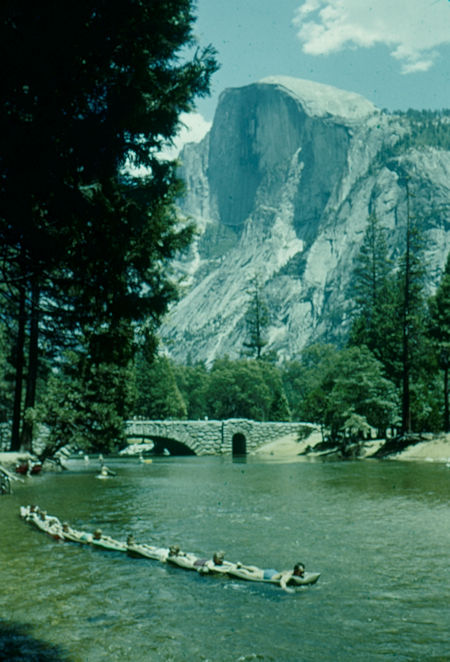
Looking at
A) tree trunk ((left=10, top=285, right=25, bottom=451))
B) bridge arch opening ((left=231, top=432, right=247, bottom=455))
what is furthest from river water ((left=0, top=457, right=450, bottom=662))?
bridge arch opening ((left=231, top=432, right=247, bottom=455))

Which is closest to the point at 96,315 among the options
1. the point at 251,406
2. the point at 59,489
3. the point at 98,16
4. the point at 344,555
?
the point at 98,16

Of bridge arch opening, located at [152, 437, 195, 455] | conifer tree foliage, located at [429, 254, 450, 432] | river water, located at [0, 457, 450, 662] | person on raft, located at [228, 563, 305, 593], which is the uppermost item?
conifer tree foliage, located at [429, 254, 450, 432]

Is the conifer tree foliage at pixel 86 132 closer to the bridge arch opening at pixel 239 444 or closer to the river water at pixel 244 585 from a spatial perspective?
the river water at pixel 244 585

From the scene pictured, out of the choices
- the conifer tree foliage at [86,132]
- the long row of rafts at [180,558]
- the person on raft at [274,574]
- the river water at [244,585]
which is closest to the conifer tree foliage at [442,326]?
the river water at [244,585]

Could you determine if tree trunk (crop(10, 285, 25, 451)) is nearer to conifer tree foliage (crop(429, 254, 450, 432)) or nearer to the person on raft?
the person on raft

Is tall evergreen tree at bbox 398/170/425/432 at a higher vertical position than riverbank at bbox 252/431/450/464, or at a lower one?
higher

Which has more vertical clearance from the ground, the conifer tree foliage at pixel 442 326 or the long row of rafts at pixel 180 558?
the conifer tree foliage at pixel 442 326

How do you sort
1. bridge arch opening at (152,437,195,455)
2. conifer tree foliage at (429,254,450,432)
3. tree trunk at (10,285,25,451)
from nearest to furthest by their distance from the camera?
tree trunk at (10,285,25,451) → conifer tree foliage at (429,254,450,432) → bridge arch opening at (152,437,195,455)
